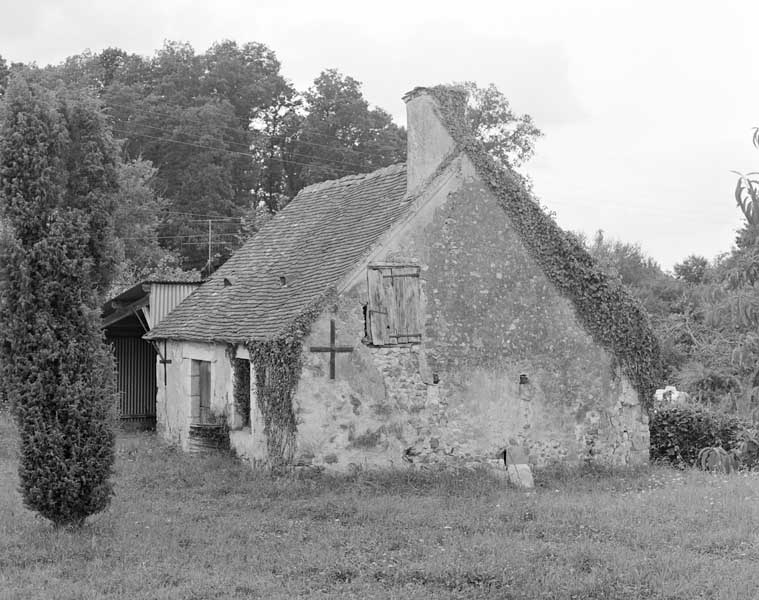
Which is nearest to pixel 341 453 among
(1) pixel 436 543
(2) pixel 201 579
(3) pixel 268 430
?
(3) pixel 268 430

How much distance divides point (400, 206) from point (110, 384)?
21.7 feet

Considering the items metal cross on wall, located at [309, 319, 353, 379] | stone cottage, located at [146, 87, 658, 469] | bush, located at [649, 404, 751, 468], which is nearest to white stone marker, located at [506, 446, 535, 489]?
stone cottage, located at [146, 87, 658, 469]

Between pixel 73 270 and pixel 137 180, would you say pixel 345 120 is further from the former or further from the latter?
pixel 73 270

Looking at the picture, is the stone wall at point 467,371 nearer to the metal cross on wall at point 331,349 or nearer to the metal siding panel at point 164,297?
the metal cross on wall at point 331,349

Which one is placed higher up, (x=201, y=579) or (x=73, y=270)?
(x=73, y=270)

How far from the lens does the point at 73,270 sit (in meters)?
11.1

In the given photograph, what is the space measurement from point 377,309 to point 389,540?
508cm

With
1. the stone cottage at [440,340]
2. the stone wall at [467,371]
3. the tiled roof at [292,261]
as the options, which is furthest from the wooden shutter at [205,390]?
the stone wall at [467,371]

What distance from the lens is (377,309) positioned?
15102 mm

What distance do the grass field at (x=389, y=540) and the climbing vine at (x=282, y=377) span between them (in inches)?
24.6

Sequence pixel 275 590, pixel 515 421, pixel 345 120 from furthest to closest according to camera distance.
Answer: pixel 345 120 < pixel 515 421 < pixel 275 590

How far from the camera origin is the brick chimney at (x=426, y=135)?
15906mm

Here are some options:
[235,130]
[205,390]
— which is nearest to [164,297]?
[205,390]

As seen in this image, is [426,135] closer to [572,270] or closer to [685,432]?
[572,270]
